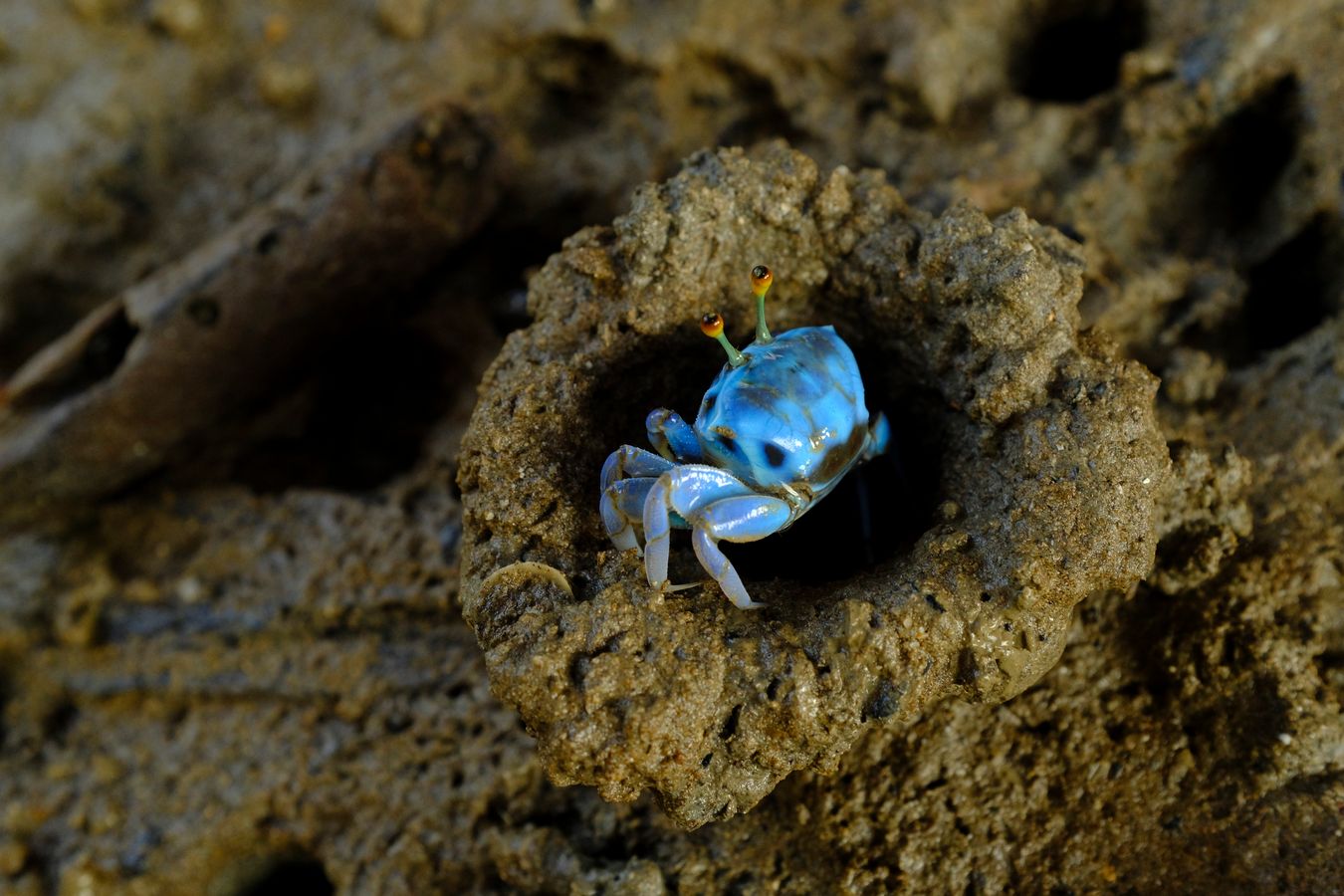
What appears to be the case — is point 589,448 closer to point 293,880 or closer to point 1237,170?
point 293,880

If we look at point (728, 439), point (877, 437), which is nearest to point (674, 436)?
point (728, 439)

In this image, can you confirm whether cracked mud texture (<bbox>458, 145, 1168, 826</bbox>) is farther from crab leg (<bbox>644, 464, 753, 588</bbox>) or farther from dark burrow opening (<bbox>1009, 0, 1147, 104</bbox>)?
dark burrow opening (<bbox>1009, 0, 1147, 104</bbox>)

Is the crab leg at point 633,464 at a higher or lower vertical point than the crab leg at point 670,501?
higher

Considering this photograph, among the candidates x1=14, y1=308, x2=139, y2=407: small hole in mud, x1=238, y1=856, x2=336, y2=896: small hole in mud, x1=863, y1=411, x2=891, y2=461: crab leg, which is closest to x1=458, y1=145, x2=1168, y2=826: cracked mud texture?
x1=863, y1=411, x2=891, y2=461: crab leg

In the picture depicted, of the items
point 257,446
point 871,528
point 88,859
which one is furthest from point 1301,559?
point 88,859

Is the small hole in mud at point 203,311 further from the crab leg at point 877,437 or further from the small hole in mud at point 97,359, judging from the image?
the crab leg at point 877,437

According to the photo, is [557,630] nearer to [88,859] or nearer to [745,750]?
[745,750]

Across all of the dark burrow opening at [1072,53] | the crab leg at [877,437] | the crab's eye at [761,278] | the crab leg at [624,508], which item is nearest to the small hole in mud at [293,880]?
the crab leg at [624,508]
